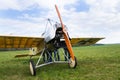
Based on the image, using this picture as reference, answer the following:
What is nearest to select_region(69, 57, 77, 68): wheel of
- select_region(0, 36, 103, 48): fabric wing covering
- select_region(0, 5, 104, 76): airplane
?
select_region(0, 5, 104, 76): airplane

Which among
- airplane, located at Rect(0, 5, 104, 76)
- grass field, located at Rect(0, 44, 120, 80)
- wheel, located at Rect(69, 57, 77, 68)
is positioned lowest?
grass field, located at Rect(0, 44, 120, 80)

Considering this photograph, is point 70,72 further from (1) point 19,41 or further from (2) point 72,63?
(1) point 19,41

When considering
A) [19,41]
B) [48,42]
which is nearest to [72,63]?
[48,42]

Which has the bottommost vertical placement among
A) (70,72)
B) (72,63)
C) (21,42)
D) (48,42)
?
(70,72)

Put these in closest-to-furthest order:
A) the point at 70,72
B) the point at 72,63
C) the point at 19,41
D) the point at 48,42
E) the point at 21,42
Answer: the point at 70,72, the point at 72,63, the point at 48,42, the point at 19,41, the point at 21,42

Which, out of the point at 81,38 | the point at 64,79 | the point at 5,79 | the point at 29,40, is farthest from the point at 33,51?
the point at 64,79

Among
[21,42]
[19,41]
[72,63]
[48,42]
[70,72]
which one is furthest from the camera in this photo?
[21,42]

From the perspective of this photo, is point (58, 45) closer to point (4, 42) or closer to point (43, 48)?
point (43, 48)

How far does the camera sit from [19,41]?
12.4 meters

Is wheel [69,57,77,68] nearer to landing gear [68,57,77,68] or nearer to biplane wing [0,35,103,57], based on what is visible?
landing gear [68,57,77,68]

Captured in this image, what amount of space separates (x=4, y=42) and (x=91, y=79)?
5.96 meters

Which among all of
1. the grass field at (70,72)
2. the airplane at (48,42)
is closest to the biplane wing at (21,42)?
the airplane at (48,42)

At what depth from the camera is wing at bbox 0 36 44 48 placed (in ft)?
37.9

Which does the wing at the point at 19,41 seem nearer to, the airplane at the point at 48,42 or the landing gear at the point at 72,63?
the airplane at the point at 48,42
